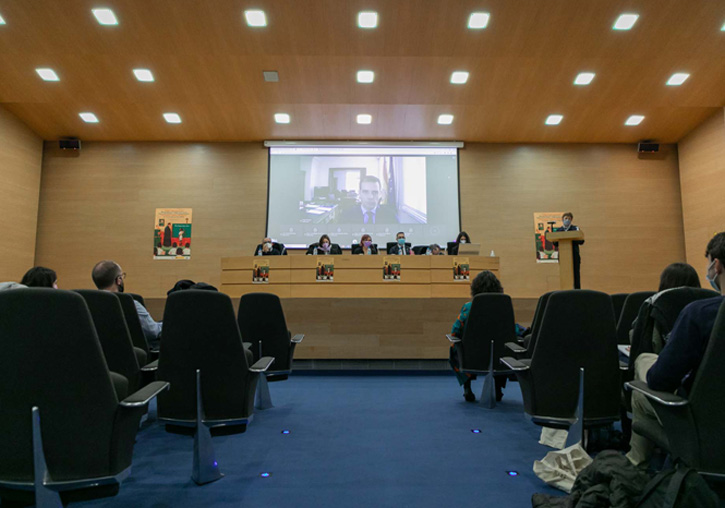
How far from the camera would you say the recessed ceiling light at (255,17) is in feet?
17.7

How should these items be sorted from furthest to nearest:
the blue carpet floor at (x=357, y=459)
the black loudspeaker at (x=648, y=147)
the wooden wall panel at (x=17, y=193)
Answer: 1. the black loudspeaker at (x=648, y=147)
2. the wooden wall panel at (x=17, y=193)
3. the blue carpet floor at (x=357, y=459)

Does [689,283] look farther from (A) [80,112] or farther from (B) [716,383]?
(A) [80,112]

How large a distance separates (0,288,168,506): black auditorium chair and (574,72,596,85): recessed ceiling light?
7239mm

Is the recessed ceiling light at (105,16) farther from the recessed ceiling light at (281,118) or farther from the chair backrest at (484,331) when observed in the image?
the chair backrest at (484,331)

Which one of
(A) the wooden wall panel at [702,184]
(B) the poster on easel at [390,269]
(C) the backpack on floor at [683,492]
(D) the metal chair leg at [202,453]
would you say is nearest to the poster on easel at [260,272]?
(B) the poster on easel at [390,269]

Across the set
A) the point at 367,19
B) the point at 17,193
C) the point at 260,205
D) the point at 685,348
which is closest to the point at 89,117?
the point at 17,193

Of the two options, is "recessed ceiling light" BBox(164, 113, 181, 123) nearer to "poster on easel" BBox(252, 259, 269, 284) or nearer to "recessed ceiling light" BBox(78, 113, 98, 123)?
"recessed ceiling light" BBox(78, 113, 98, 123)

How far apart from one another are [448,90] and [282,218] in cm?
374

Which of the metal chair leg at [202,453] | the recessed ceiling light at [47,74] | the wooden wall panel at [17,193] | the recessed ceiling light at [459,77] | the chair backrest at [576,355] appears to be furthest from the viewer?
the wooden wall panel at [17,193]

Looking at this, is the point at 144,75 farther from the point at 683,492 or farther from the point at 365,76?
the point at 683,492

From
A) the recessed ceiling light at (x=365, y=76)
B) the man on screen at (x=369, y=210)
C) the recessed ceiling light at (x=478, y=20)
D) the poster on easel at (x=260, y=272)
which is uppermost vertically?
the recessed ceiling light at (x=478, y=20)

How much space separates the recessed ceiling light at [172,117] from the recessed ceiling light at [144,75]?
97 centimetres

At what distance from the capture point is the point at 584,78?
6.63 m

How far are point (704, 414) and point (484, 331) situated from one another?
1991 mm
